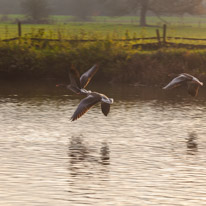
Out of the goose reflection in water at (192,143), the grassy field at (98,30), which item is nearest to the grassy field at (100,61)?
the grassy field at (98,30)

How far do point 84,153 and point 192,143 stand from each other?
3.53 meters

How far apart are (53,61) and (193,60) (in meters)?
7.25

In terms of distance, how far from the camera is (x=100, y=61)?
35.4 meters

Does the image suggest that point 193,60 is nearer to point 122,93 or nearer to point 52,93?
point 122,93

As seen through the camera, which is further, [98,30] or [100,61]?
[98,30]

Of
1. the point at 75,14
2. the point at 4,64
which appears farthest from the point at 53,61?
the point at 75,14

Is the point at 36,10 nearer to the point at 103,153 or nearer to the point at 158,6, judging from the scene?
the point at 158,6

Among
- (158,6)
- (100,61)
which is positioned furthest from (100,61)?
(158,6)

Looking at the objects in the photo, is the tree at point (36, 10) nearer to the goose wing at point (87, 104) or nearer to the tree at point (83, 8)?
the tree at point (83, 8)

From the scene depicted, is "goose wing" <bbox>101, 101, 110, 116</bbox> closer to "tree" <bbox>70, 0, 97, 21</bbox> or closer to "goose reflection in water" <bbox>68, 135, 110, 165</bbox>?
"goose reflection in water" <bbox>68, 135, 110, 165</bbox>

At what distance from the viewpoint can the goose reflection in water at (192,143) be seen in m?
19.4

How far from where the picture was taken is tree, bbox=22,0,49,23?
100875 mm

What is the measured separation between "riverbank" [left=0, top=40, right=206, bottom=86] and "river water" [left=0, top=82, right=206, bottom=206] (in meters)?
5.47

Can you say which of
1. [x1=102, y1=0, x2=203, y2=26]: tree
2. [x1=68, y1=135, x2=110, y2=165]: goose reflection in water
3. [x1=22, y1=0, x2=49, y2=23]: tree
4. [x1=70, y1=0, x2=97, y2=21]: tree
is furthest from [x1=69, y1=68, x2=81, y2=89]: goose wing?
[x1=70, y1=0, x2=97, y2=21]: tree
